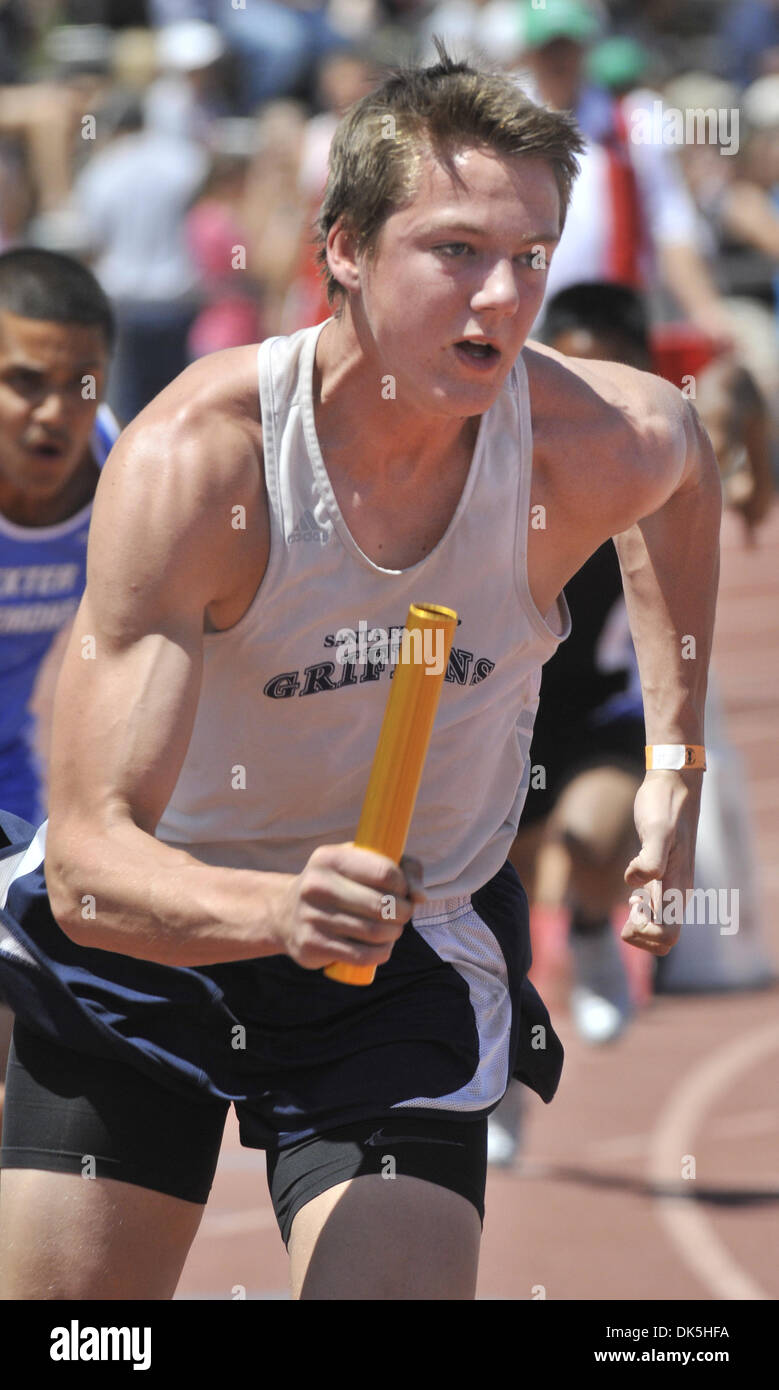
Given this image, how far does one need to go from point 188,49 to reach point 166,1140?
10.4m

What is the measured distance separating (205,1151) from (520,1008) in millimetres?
461

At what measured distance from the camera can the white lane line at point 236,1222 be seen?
492 cm

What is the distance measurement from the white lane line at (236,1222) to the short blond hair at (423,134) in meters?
3.01

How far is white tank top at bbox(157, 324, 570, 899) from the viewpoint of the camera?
2.48 metres

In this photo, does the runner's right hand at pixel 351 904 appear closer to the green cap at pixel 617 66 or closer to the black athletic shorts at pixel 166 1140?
the black athletic shorts at pixel 166 1140

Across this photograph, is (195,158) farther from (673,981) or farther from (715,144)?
(673,981)

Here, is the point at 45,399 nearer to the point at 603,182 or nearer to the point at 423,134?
the point at 423,134

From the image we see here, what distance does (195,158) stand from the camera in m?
10.9

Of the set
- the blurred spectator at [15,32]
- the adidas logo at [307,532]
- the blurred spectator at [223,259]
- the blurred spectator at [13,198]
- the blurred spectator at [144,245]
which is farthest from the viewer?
the blurred spectator at [15,32]

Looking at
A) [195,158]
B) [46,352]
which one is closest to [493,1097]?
[46,352]

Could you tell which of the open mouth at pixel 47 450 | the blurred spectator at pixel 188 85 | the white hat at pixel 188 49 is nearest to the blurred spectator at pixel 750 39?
the blurred spectator at pixel 188 85

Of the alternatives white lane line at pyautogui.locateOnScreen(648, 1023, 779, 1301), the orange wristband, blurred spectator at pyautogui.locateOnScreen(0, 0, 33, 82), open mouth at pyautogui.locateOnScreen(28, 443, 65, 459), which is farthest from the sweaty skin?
blurred spectator at pyautogui.locateOnScreen(0, 0, 33, 82)

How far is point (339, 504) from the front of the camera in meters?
2.51

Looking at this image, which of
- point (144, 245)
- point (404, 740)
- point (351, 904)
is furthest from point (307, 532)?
point (144, 245)
